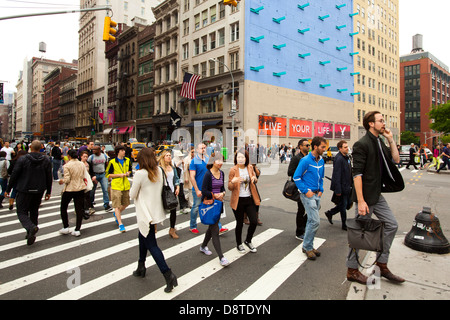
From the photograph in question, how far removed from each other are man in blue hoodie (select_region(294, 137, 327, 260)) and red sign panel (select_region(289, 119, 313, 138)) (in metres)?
32.6

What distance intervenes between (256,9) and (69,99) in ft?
233

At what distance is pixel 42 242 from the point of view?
19.0 feet

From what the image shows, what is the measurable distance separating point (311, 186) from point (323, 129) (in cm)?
3968

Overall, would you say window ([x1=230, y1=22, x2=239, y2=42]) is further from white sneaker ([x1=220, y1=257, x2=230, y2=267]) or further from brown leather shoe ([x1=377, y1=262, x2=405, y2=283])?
brown leather shoe ([x1=377, y1=262, x2=405, y2=283])

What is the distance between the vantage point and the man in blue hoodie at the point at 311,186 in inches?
185

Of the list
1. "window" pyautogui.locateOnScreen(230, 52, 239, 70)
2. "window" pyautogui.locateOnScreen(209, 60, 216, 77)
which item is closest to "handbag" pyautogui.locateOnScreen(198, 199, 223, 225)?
"window" pyautogui.locateOnScreen(230, 52, 239, 70)

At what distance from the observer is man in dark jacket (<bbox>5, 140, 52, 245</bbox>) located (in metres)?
5.65

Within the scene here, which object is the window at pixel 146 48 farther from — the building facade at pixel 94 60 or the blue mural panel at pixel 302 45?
the blue mural panel at pixel 302 45

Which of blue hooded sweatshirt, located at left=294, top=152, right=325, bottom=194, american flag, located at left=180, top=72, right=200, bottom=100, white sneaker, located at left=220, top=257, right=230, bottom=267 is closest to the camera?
white sneaker, located at left=220, top=257, right=230, bottom=267

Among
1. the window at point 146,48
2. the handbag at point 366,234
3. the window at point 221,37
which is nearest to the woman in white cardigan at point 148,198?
the handbag at point 366,234

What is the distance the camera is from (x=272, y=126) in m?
34.5

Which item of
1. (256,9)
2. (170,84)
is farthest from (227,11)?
(170,84)
